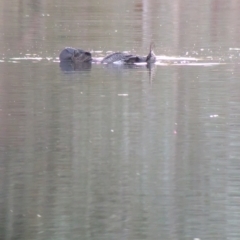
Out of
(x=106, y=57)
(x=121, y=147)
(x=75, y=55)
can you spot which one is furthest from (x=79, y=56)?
(x=121, y=147)

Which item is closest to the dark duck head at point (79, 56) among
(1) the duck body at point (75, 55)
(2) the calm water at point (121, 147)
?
(1) the duck body at point (75, 55)

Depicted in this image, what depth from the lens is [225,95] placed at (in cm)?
1432

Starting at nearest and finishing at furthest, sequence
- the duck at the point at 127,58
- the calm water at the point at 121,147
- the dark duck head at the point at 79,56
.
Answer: the calm water at the point at 121,147 < the duck at the point at 127,58 < the dark duck head at the point at 79,56

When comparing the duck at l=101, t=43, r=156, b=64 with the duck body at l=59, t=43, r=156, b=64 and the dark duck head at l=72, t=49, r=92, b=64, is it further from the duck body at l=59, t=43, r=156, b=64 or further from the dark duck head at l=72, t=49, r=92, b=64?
the dark duck head at l=72, t=49, r=92, b=64

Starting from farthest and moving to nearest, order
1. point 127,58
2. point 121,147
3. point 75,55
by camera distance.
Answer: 1. point 75,55
2. point 127,58
3. point 121,147

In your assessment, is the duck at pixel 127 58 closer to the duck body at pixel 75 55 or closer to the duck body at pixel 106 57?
A: the duck body at pixel 106 57

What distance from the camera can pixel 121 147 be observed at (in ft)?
35.4

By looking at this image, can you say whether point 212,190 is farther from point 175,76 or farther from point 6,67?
point 6,67

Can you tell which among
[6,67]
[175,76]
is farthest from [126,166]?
[6,67]

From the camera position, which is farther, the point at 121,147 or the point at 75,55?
the point at 75,55

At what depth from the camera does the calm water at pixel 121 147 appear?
8125 mm

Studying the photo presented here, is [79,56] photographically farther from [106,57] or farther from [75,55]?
[106,57]

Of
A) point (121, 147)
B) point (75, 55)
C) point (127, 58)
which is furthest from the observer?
point (75, 55)

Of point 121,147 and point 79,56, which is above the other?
point 79,56
